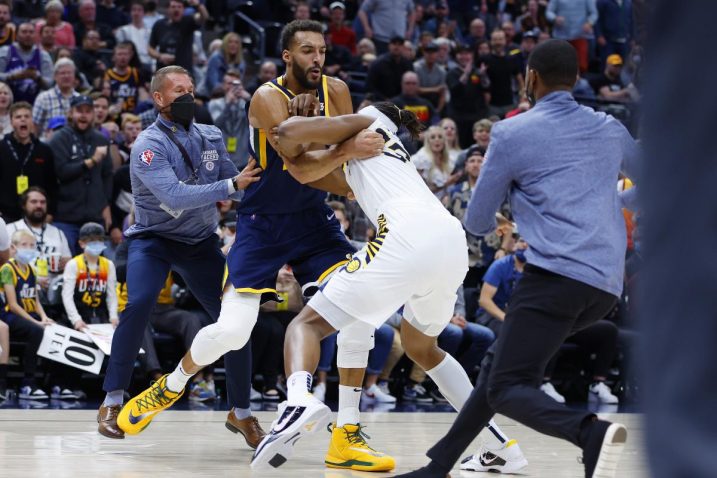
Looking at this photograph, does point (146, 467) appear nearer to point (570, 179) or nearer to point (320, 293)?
point (320, 293)

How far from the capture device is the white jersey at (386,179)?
471cm

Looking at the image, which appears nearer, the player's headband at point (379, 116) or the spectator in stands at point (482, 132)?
the player's headband at point (379, 116)

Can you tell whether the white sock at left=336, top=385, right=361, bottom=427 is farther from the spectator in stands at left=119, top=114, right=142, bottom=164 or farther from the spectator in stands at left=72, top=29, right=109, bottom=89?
the spectator in stands at left=72, top=29, right=109, bottom=89

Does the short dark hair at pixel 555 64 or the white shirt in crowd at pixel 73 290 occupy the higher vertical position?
the short dark hair at pixel 555 64

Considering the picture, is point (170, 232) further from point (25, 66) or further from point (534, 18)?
point (534, 18)

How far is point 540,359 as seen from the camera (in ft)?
12.3

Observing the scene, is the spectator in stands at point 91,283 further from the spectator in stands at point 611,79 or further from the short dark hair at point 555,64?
the spectator in stands at point 611,79

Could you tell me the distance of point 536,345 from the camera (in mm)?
3717

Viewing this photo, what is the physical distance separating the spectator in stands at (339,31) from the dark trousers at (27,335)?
7.99 m

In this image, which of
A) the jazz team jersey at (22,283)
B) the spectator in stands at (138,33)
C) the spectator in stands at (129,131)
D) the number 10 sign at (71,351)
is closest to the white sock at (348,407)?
the number 10 sign at (71,351)

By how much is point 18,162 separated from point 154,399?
17.0 ft

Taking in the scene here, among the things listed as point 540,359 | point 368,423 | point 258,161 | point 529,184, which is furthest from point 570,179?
point 368,423

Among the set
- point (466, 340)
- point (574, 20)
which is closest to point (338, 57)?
point (574, 20)

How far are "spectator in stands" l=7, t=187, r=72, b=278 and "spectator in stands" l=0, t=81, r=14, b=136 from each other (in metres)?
1.37
